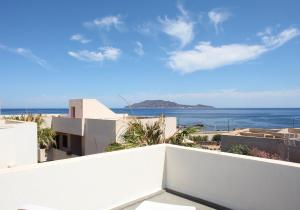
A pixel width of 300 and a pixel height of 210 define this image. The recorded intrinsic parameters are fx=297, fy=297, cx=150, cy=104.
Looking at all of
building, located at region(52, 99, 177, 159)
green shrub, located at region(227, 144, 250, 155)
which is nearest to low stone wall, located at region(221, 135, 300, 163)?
green shrub, located at region(227, 144, 250, 155)

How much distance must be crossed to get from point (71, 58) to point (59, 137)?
25529 millimetres

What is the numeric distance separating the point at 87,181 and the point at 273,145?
15.6 metres

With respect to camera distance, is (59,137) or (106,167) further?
(59,137)

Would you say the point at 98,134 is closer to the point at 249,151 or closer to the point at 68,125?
the point at 68,125

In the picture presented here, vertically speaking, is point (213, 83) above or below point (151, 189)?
above

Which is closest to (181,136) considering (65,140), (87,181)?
(87,181)

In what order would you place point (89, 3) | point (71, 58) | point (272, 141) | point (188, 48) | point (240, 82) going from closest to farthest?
point (272, 141)
point (89, 3)
point (188, 48)
point (71, 58)
point (240, 82)

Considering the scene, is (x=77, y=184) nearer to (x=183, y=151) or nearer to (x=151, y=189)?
(x=151, y=189)

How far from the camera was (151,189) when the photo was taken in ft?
A: 17.3

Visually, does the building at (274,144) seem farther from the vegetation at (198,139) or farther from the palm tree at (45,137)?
the palm tree at (45,137)

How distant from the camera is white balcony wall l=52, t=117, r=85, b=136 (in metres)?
20.6

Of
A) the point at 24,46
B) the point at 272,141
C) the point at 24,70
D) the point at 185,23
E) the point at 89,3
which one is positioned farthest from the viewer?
the point at 24,70

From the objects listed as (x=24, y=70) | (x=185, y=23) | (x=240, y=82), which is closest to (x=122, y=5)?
(x=185, y=23)

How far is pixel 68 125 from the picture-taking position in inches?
863
